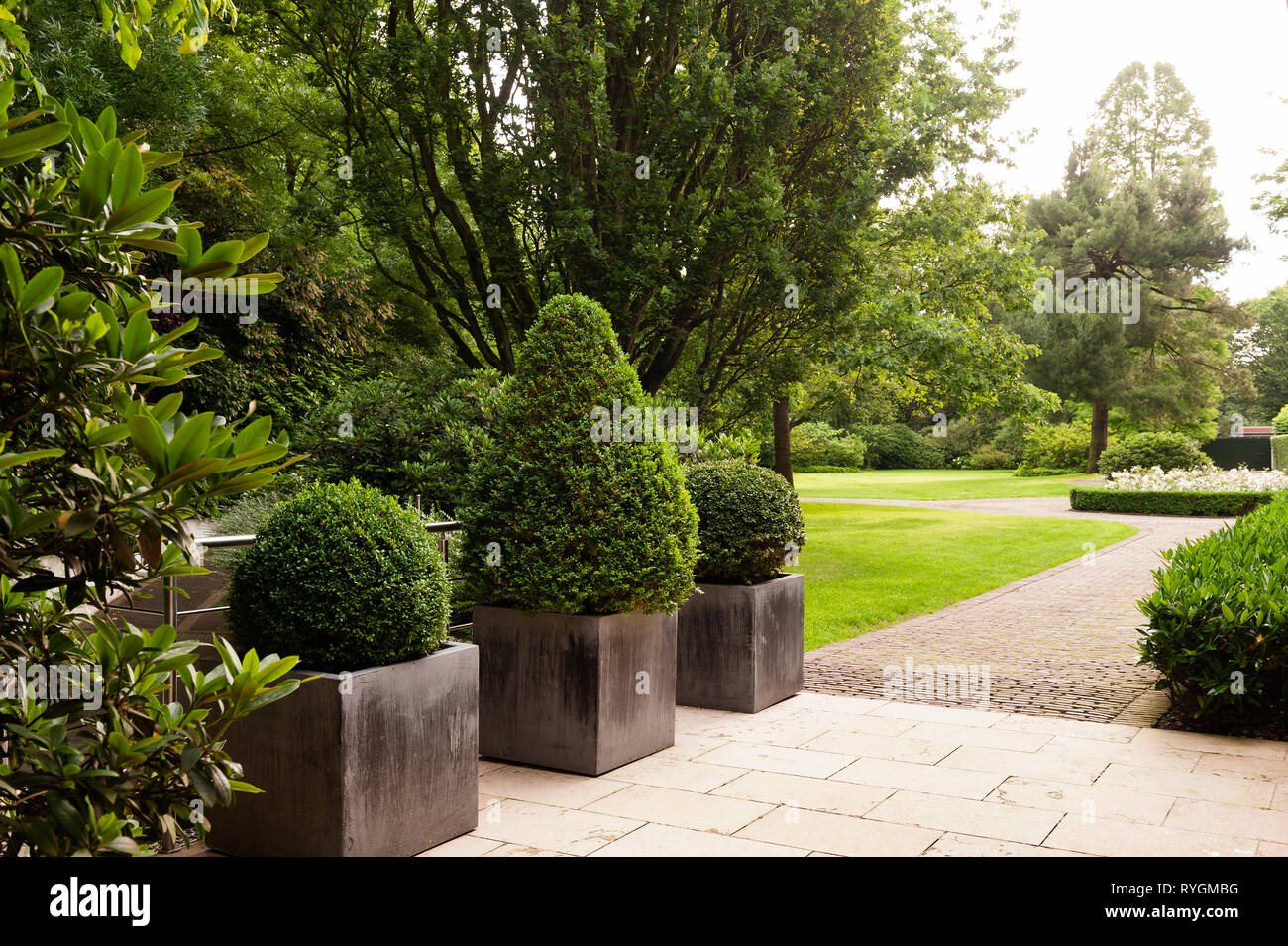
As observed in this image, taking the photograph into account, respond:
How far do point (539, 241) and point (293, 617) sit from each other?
26.8ft

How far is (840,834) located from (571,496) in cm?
232

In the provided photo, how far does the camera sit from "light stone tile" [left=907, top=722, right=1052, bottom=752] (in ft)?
19.7

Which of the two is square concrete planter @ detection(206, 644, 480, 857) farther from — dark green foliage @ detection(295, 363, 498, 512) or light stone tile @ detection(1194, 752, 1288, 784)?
light stone tile @ detection(1194, 752, 1288, 784)

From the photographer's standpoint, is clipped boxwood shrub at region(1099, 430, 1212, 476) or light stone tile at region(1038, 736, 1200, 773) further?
clipped boxwood shrub at region(1099, 430, 1212, 476)

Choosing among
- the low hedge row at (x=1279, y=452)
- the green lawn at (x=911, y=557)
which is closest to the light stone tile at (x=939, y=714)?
the green lawn at (x=911, y=557)

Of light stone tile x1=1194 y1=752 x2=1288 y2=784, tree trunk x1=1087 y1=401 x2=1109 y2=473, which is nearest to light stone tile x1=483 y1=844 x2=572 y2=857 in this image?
light stone tile x1=1194 y1=752 x2=1288 y2=784

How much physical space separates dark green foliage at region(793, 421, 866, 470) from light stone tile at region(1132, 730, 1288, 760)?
129 feet

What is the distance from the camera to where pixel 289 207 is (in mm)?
12008

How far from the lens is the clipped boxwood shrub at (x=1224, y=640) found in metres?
5.94

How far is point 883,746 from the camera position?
5977 millimetres

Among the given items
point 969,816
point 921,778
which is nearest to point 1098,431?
point 921,778

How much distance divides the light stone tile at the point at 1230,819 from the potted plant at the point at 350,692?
3515mm

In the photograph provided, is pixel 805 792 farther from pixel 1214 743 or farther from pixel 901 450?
pixel 901 450

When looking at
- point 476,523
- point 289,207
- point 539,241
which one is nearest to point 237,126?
point 289,207
